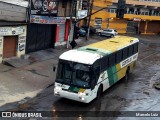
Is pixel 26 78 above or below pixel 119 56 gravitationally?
below

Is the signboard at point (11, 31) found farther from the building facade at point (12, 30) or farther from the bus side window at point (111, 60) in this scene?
the bus side window at point (111, 60)

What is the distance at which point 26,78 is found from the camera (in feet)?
78.2

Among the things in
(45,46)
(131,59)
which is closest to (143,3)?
(45,46)

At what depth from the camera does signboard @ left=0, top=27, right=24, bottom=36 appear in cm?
2601

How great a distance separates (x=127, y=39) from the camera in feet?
91.7

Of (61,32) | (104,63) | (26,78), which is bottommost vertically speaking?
(26,78)

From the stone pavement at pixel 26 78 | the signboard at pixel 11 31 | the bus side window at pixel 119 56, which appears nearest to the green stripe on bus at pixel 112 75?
the bus side window at pixel 119 56

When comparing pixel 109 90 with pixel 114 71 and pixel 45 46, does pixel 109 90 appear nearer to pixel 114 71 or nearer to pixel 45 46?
pixel 114 71

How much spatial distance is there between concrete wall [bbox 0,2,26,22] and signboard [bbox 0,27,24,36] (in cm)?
157

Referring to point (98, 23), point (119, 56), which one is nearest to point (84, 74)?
point (119, 56)

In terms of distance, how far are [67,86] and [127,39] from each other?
1070 centimetres

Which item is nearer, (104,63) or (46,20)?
(104,63)

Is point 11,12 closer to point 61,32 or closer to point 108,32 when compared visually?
point 61,32

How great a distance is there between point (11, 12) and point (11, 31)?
3.04 meters
